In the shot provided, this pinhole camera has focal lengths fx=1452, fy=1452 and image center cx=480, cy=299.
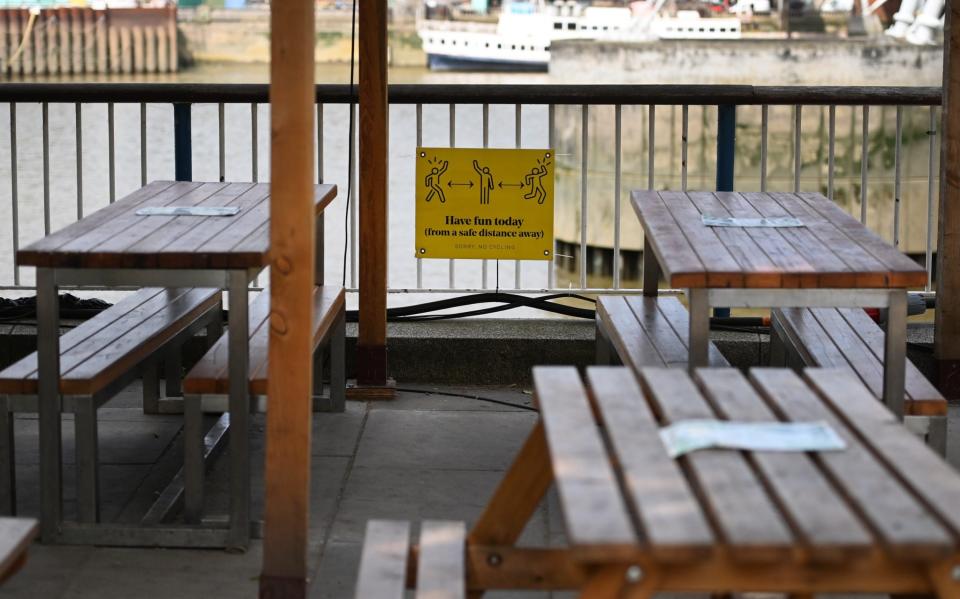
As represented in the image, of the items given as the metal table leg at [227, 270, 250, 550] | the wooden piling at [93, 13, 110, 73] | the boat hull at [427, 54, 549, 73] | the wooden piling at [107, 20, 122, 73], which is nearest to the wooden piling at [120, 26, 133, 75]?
the wooden piling at [107, 20, 122, 73]

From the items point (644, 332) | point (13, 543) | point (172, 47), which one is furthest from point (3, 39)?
point (13, 543)

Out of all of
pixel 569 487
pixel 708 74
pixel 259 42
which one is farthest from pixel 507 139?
pixel 569 487

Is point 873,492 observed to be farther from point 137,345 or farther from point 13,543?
point 137,345

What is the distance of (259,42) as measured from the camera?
54.8 metres

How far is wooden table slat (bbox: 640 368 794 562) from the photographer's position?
2506mm

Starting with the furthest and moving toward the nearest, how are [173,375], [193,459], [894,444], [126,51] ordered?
[126,51] < [173,375] < [193,459] < [894,444]

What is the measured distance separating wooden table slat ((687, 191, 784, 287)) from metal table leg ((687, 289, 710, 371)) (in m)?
0.14

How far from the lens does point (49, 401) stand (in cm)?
457

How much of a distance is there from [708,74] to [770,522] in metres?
40.6

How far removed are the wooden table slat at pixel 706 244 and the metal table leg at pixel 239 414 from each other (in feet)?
4.68

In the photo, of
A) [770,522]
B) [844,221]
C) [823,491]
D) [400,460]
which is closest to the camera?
[770,522]

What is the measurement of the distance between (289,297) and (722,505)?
168cm

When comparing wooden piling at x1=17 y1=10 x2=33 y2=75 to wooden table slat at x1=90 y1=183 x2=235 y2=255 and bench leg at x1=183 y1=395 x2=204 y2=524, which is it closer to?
wooden table slat at x1=90 y1=183 x2=235 y2=255

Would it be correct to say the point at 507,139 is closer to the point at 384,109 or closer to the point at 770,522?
the point at 384,109
